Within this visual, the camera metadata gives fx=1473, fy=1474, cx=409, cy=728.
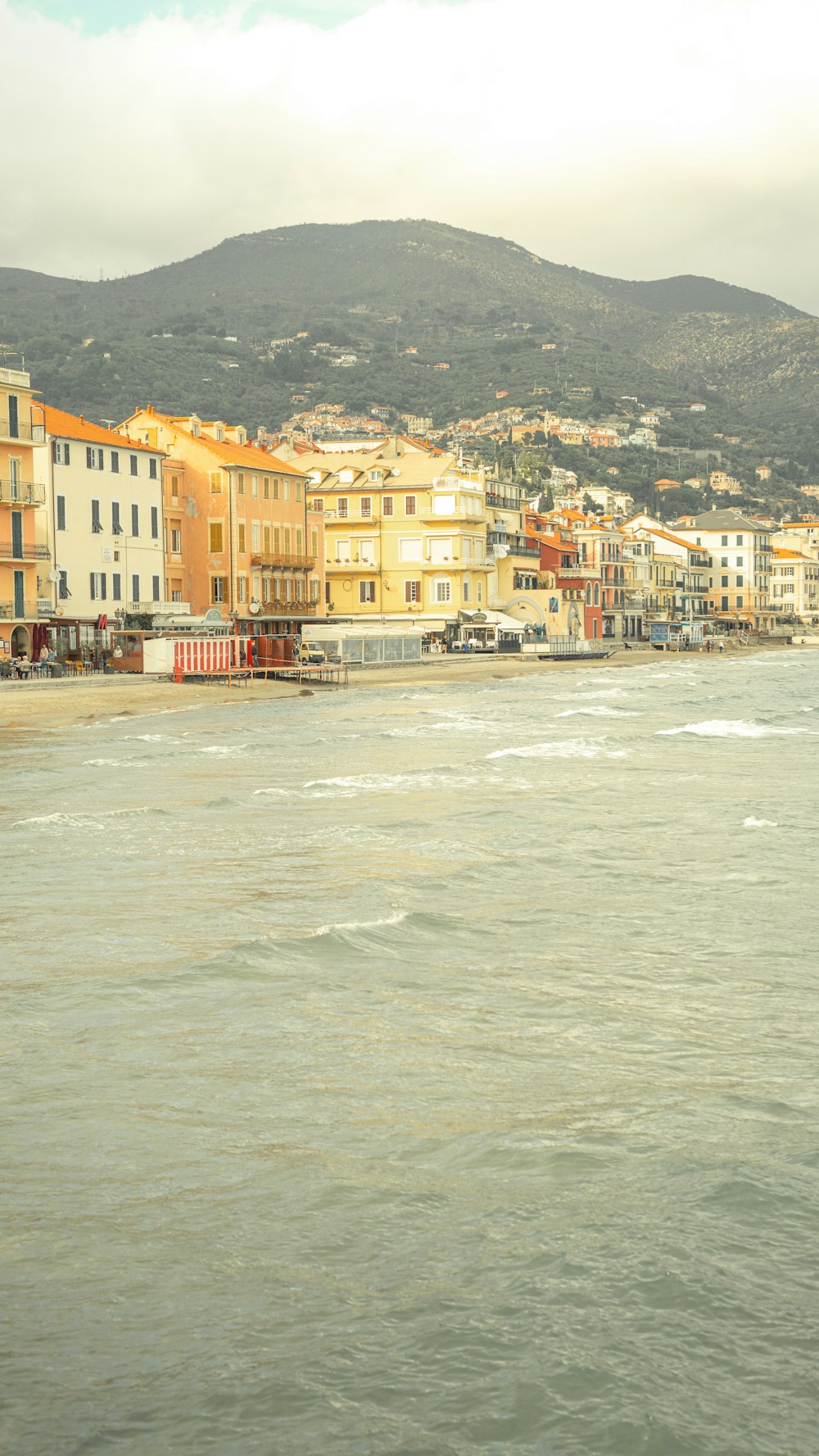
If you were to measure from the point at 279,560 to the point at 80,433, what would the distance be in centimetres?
1942

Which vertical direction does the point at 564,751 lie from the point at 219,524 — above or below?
below

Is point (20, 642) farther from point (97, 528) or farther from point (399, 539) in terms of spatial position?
point (399, 539)

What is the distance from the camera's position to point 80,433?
72000 millimetres

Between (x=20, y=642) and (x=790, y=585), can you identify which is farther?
(x=790, y=585)

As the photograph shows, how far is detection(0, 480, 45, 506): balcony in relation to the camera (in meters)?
61.8

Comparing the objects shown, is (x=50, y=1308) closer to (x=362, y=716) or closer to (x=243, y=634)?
(x=362, y=716)

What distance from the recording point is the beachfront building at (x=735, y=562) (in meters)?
178

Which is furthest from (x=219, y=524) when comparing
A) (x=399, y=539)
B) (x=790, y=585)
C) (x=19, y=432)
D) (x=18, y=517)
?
(x=790, y=585)

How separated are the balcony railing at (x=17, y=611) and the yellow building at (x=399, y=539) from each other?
135ft

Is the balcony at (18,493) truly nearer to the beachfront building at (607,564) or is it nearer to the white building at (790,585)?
the beachfront building at (607,564)

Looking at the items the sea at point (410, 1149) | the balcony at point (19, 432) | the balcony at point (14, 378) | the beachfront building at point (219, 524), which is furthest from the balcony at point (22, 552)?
the sea at point (410, 1149)

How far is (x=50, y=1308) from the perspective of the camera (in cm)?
692

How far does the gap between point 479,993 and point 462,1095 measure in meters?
2.60

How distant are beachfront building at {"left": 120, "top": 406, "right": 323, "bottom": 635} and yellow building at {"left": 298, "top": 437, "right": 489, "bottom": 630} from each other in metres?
15.7
